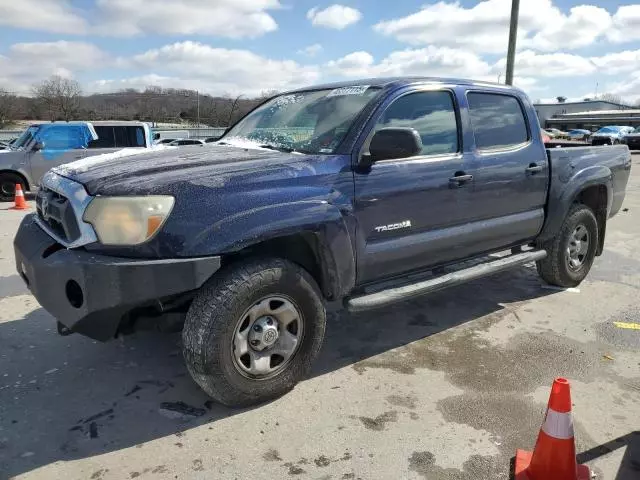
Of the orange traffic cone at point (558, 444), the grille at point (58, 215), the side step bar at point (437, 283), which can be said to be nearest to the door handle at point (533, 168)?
the side step bar at point (437, 283)

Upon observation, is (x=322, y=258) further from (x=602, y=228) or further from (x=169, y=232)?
(x=602, y=228)

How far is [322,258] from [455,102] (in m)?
1.74

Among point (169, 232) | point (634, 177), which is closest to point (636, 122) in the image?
point (634, 177)

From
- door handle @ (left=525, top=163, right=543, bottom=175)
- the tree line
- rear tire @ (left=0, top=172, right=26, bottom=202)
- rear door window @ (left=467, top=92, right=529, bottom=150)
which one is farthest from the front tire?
the tree line

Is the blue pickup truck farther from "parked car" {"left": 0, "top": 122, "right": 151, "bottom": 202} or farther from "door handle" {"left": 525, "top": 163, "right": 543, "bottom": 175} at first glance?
"parked car" {"left": 0, "top": 122, "right": 151, "bottom": 202}

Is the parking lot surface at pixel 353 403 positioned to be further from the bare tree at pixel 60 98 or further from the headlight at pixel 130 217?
the bare tree at pixel 60 98

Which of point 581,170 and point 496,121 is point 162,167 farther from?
point 581,170

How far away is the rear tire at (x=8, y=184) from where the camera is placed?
38.1ft

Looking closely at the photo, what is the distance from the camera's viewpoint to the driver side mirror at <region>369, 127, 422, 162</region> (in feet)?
10.4

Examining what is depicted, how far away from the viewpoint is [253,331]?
294 centimetres

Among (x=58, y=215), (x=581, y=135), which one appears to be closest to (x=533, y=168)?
(x=58, y=215)

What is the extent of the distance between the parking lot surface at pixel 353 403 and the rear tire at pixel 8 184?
8.33 metres

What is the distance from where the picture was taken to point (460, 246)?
397 cm

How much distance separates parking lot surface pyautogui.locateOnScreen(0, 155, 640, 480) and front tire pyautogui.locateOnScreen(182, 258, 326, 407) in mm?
185
